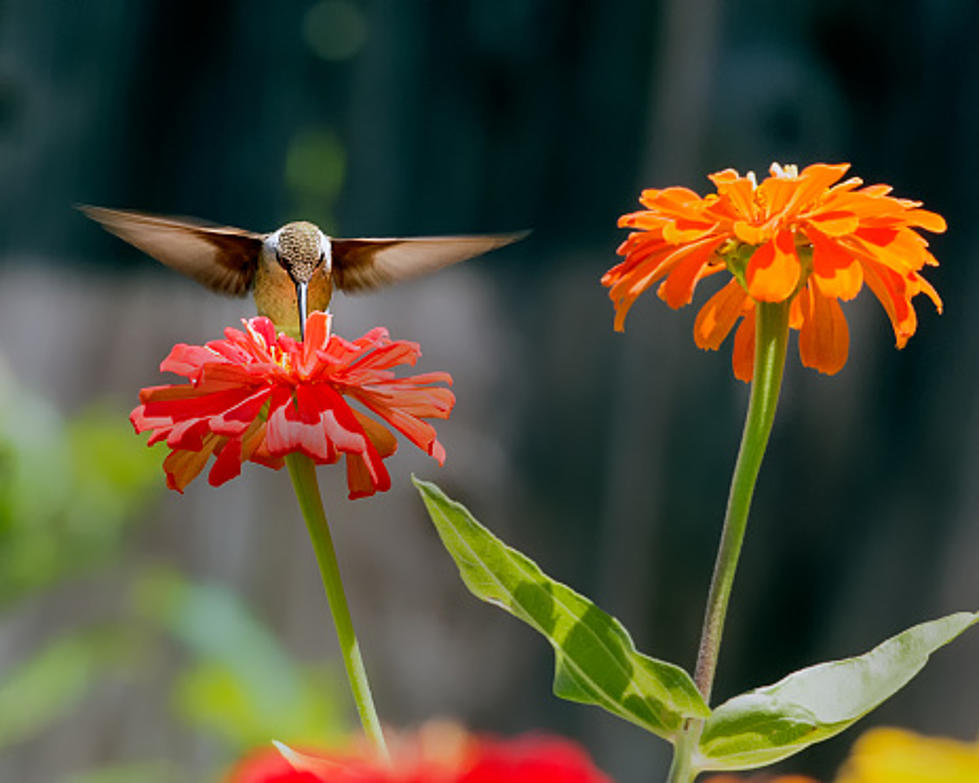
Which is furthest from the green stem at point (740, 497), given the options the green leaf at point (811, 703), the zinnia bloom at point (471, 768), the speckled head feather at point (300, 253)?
the speckled head feather at point (300, 253)

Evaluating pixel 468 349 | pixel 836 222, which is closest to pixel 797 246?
pixel 836 222

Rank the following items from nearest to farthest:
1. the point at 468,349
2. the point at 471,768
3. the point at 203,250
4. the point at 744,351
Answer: the point at 471,768 < the point at 744,351 < the point at 203,250 < the point at 468,349

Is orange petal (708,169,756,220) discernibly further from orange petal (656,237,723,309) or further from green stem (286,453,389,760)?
green stem (286,453,389,760)

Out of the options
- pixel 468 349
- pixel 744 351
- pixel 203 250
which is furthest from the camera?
pixel 468 349

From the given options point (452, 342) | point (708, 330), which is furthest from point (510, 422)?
point (708, 330)

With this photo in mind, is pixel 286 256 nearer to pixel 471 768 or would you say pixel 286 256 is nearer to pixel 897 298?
pixel 897 298

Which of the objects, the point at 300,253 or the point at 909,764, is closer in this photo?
the point at 909,764
